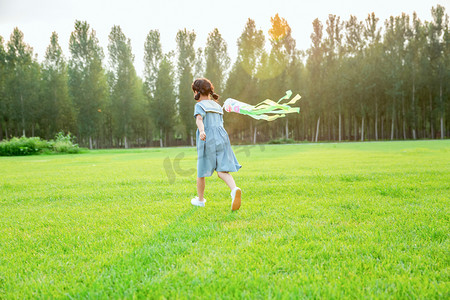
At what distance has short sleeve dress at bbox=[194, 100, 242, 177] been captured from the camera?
161 inches

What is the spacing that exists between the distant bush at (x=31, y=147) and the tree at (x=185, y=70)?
21183 mm

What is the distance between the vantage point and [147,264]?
7.20 ft

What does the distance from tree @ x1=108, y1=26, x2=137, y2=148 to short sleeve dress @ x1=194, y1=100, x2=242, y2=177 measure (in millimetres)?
43397

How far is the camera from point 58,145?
2416cm

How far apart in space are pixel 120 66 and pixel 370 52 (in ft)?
121

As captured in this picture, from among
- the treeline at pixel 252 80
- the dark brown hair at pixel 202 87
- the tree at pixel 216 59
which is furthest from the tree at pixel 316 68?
the dark brown hair at pixel 202 87

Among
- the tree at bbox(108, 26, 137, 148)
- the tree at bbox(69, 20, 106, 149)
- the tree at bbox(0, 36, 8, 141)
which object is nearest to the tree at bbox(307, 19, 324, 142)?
the tree at bbox(108, 26, 137, 148)

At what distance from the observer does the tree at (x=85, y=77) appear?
138 feet

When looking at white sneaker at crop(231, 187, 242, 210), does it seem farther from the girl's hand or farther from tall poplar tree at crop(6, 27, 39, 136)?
tall poplar tree at crop(6, 27, 39, 136)

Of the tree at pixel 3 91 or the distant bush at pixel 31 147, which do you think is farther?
the tree at pixel 3 91

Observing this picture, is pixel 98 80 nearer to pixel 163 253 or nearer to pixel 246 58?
pixel 246 58

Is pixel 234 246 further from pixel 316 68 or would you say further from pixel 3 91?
pixel 3 91

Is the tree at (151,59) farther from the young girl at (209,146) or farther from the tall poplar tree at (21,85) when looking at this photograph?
the young girl at (209,146)

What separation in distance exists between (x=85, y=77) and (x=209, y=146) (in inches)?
1761
